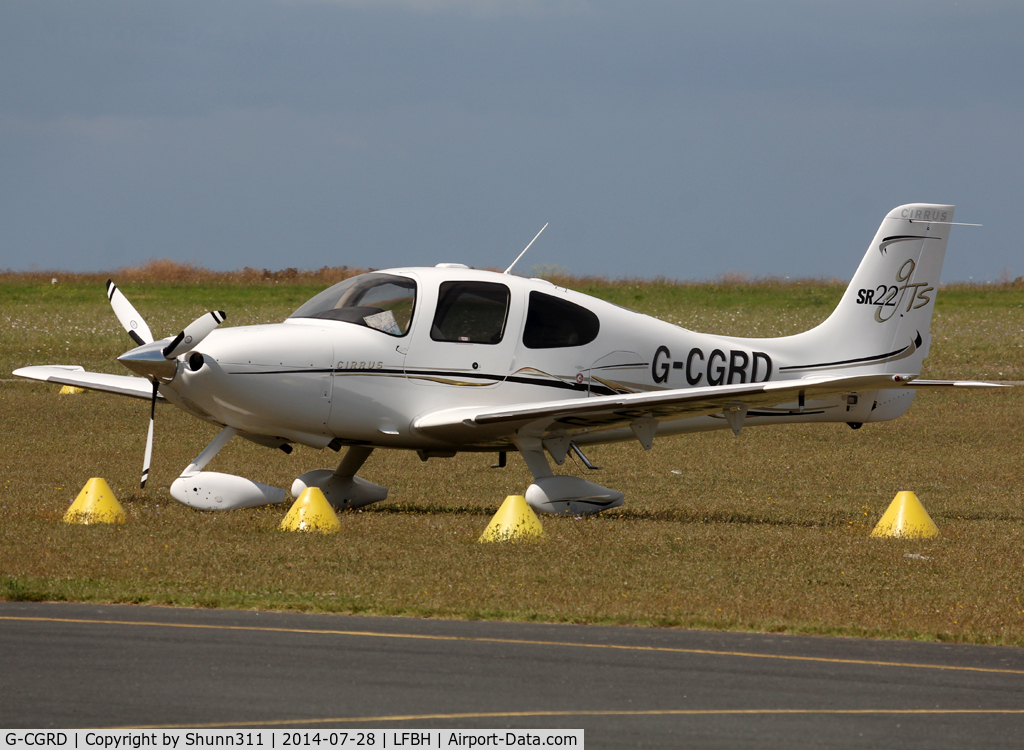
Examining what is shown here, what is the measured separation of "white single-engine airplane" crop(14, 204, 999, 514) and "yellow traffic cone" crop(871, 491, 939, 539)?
125 centimetres

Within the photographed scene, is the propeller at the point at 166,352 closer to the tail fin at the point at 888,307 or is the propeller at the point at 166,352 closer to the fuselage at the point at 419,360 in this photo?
the fuselage at the point at 419,360

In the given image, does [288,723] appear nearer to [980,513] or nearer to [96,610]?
[96,610]

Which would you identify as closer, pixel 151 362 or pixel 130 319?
Answer: pixel 151 362

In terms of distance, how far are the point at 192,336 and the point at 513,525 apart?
11.9ft

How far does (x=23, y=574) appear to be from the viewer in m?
9.86

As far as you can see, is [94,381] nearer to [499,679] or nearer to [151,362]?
[151,362]

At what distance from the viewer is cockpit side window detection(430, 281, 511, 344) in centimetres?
1352

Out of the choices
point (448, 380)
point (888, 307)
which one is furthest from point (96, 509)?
point (888, 307)

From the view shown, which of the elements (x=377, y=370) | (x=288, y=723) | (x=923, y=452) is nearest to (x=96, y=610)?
(x=288, y=723)

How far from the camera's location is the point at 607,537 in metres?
12.1

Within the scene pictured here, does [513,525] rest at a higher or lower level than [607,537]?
higher

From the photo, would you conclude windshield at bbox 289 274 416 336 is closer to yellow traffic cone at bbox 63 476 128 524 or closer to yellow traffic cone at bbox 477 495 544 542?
yellow traffic cone at bbox 477 495 544 542

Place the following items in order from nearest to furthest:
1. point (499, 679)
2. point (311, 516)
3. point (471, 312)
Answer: point (499, 679), point (311, 516), point (471, 312)

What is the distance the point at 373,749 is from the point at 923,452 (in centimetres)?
1743
